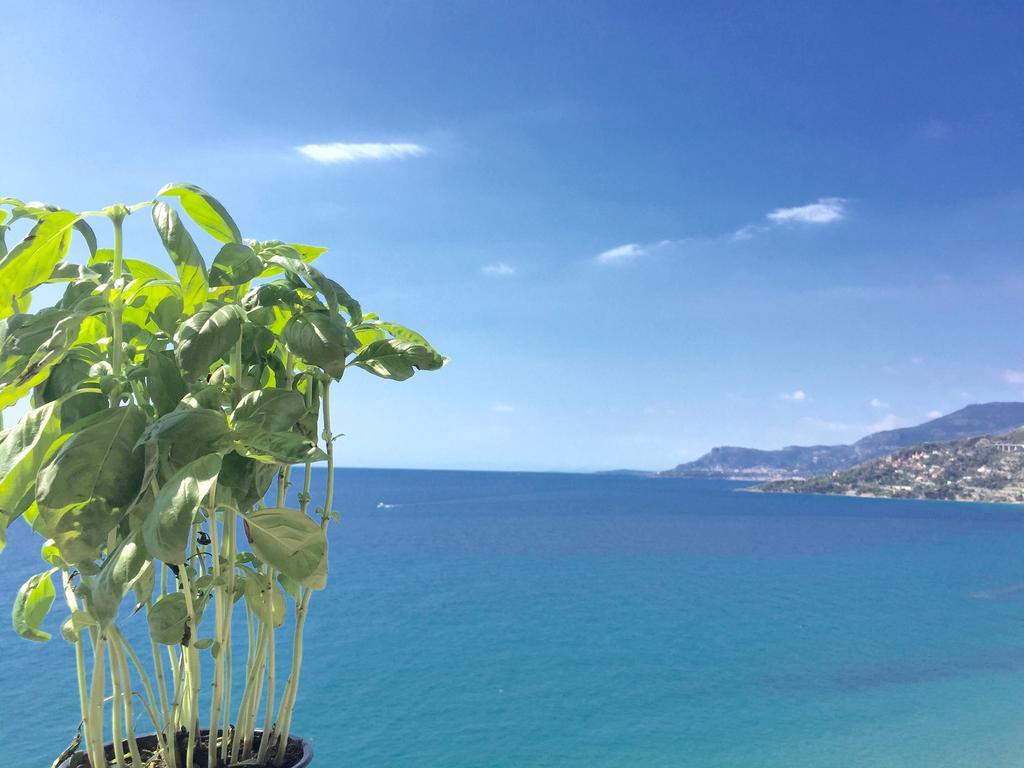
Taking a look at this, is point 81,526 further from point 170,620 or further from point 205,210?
point 205,210

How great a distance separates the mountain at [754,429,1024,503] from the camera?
2827 inches

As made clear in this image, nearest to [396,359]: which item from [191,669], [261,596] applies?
[261,596]

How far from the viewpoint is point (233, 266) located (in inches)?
37.4

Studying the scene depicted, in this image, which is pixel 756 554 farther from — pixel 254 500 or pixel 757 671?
pixel 254 500

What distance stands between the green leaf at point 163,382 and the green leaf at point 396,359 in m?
0.26

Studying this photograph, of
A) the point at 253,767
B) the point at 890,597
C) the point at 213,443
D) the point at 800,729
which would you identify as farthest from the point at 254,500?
the point at 890,597

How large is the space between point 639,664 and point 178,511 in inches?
445

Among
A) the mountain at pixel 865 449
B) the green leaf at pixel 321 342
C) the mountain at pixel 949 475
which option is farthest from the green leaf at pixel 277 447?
the mountain at pixel 865 449

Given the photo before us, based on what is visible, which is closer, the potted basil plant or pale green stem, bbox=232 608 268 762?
the potted basil plant

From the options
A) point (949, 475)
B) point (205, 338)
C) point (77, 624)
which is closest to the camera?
point (205, 338)

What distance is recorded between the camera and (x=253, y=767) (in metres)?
1.08

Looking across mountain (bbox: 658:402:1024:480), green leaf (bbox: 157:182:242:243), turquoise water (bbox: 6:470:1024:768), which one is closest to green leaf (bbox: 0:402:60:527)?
green leaf (bbox: 157:182:242:243)

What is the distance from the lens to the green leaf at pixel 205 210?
0.98m

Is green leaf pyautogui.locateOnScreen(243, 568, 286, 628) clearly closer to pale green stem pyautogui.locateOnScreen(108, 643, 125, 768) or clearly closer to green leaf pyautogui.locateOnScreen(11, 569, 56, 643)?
pale green stem pyautogui.locateOnScreen(108, 643, 125, 768)
